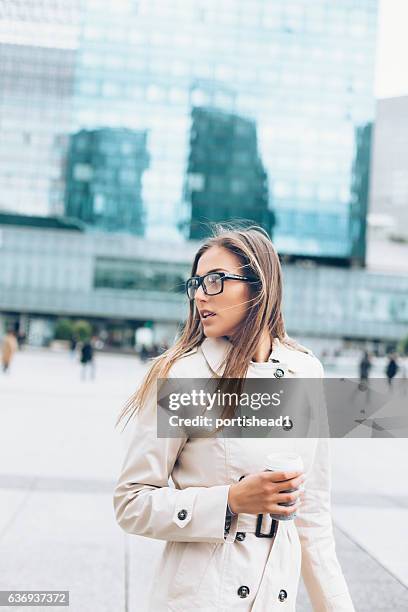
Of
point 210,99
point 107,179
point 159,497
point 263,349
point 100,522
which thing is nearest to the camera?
point 159,497

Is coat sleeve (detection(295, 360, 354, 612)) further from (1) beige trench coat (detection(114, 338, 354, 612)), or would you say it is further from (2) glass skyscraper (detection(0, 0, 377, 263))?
(2) glass skyscraper (detection(0, 0, 377, 263))

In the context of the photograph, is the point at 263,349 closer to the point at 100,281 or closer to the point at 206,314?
the point at 206,314

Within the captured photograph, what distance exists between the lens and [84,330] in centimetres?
4669

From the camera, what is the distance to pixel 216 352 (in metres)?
1.75

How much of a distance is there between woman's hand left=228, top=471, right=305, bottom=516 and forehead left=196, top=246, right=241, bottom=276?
0.63 meters

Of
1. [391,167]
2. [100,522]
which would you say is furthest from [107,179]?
[100,522]

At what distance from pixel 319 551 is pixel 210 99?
199 ft

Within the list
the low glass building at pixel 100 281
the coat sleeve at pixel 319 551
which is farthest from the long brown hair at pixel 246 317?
the low glass building at pixel 100 281

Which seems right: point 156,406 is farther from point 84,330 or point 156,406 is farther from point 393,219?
point 393,219

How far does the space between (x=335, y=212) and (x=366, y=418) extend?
2272 inches

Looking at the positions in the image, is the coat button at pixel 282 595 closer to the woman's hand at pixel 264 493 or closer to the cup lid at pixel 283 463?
the woman's hand at pixel 264 493

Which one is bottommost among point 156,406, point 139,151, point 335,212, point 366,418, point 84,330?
point 84,330

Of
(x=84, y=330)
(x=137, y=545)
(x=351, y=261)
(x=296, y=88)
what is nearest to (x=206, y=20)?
(x=296, y=88)

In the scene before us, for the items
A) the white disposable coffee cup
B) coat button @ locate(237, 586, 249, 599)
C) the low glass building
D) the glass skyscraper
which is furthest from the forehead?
the glass skyscraper
